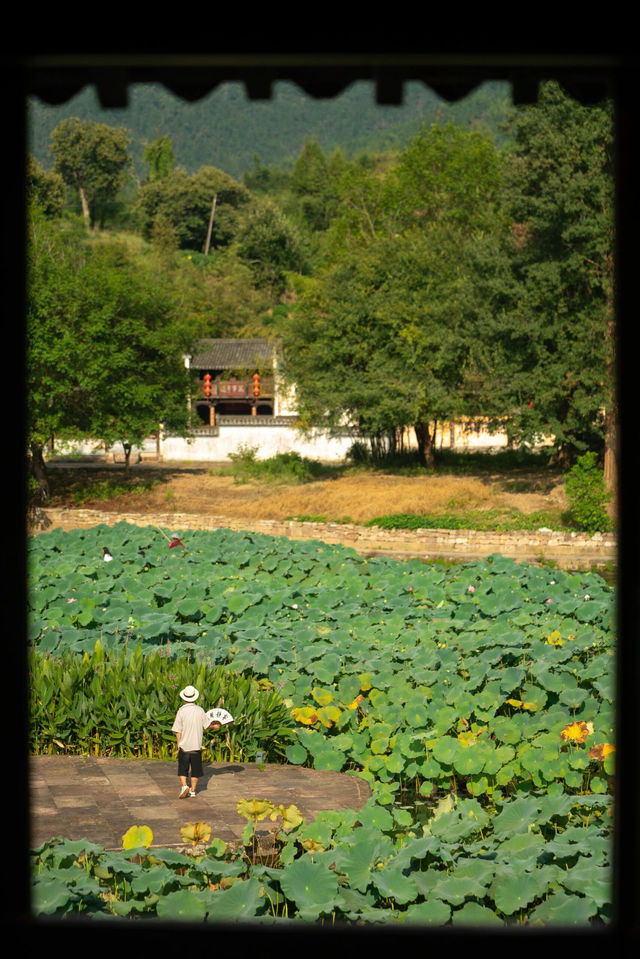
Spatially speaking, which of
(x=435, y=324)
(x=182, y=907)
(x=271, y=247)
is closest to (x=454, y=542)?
(x=435, y=324)

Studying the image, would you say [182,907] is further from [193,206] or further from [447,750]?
[193,206]

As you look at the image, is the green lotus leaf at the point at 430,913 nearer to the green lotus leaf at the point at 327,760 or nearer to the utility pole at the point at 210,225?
the green lotus leaf at the point at 327,760

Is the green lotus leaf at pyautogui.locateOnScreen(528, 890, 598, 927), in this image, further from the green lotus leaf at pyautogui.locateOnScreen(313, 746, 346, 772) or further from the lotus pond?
the green lotus leaf at pyautogui.locateOnScreen(313, 746, 346, 772)

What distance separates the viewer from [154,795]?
7.25m

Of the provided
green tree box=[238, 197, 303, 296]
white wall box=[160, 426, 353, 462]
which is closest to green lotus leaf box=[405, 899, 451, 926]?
white wall box=[160, 426, 353, 462]

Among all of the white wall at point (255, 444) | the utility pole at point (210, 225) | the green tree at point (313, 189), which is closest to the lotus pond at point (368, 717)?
the white wall at point (255, 444)

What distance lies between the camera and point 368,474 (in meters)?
33.2

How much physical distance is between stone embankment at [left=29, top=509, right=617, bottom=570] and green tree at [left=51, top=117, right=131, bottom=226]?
5944 cm

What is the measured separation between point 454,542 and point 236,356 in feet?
74.4

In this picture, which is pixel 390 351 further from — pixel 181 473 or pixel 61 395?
pixel 61 395

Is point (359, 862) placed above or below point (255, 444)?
below

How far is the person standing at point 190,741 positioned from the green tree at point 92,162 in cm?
7464

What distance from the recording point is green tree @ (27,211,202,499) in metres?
27.4

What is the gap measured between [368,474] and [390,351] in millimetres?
4145
